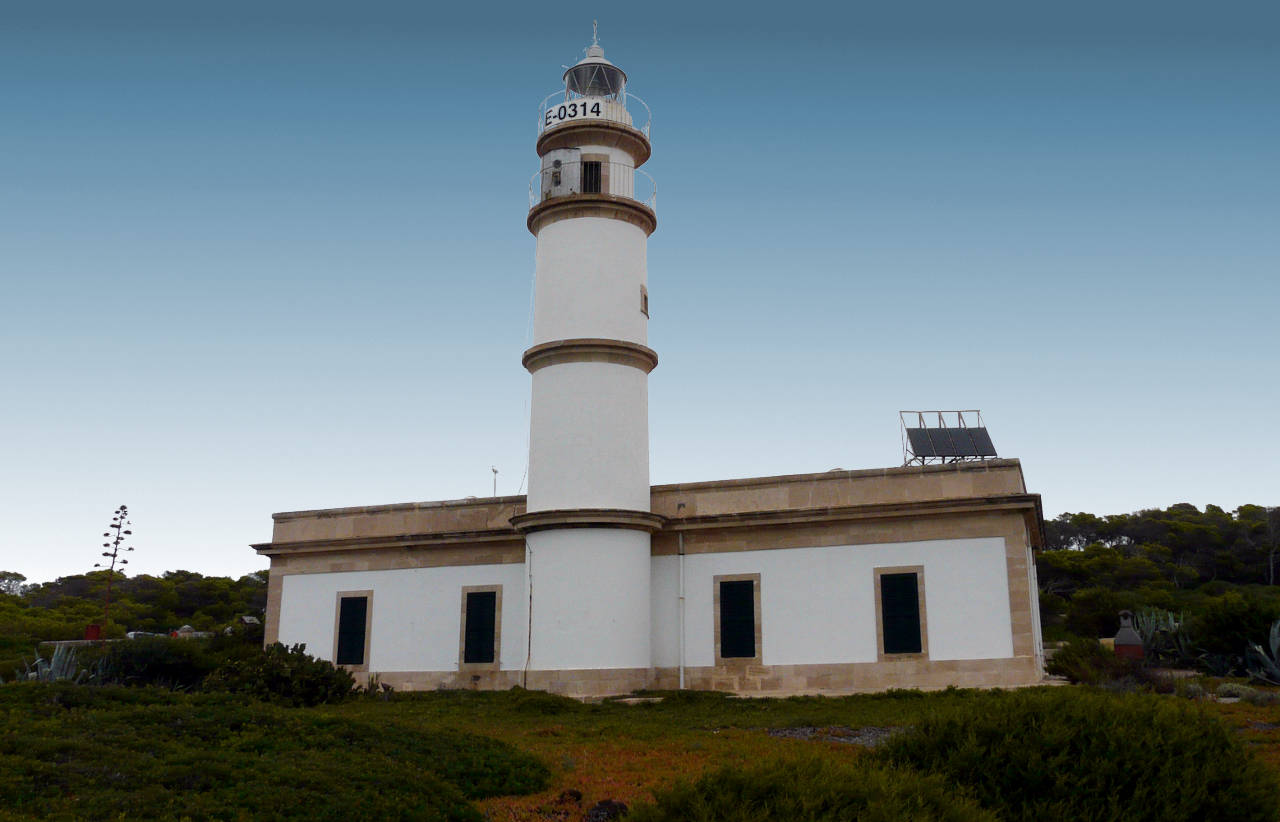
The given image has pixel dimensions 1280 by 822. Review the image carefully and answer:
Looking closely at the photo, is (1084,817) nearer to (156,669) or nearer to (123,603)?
(156,669)

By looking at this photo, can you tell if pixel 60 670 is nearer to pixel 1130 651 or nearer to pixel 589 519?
pixel 589 519

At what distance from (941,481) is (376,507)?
1379 cm

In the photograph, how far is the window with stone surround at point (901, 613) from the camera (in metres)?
20.3

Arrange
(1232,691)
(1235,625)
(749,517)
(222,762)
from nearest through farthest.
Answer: (222,762) < (1232,691) < (749,517) < (1235,625)

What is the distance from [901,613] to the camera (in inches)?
810

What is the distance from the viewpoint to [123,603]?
47000 mm

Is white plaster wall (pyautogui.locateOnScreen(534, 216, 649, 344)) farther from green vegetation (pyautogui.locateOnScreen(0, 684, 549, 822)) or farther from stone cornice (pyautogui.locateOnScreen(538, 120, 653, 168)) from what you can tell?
green vegetation (pyautogui.locateOnScreen(0, 684, 549, 822))

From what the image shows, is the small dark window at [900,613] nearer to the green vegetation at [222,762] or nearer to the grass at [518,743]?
the grass at [518,743]

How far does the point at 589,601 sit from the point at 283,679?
6237mm

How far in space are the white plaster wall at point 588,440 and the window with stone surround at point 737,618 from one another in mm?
2568

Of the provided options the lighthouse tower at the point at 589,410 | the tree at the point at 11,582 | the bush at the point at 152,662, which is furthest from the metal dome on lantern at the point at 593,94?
the tree at the point at 11,582

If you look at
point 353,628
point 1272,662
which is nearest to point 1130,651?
point 1272,662

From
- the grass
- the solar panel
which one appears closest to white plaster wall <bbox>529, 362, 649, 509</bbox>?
the grass

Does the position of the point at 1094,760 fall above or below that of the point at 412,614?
below
